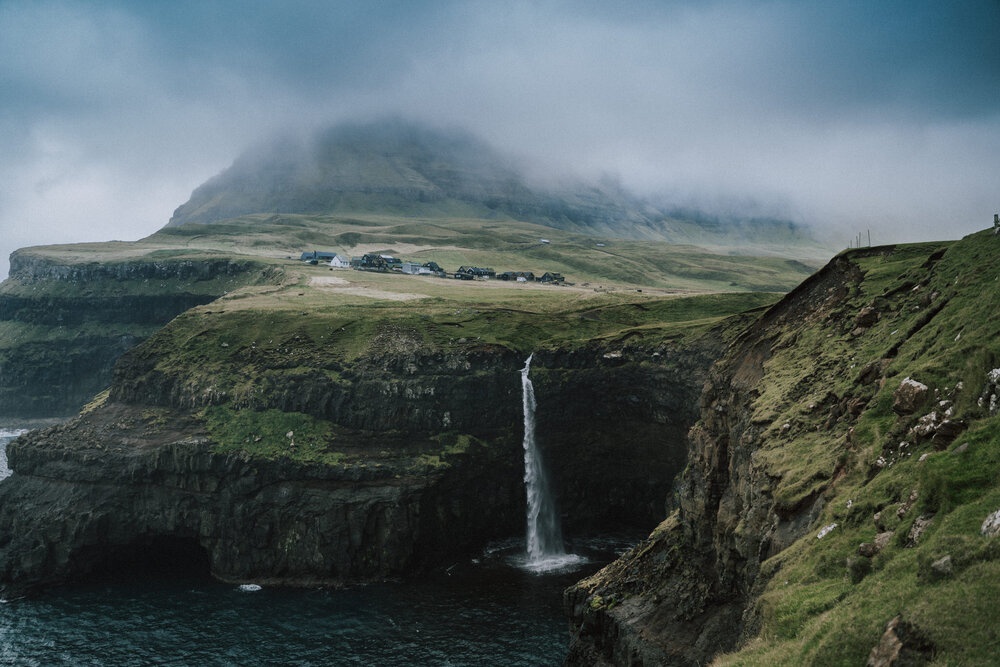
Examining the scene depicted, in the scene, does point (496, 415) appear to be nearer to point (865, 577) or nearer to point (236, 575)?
point (236, 575)

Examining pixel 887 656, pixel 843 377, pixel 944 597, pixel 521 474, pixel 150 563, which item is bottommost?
pixel 150 563

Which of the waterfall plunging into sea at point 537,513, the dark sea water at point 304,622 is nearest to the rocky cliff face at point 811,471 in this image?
the dark sea water at point 304,622

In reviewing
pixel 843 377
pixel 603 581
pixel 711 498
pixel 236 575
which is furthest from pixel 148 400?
pixel 843 377

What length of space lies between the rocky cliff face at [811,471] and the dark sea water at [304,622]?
19535 millimetres

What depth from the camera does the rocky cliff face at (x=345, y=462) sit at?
93000 millimetres

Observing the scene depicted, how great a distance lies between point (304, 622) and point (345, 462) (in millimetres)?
21714

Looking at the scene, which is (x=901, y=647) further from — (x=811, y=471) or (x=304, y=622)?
(x=304, y=622)

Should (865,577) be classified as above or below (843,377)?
below

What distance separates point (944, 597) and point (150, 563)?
329 feet

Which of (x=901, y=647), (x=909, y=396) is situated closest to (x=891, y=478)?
(x=909, y=396)

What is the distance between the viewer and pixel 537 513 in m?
103

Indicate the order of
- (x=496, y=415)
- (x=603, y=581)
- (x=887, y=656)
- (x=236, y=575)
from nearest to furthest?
(x=887, y=656) → (x=603, y=581) → (x=236, y=575) → (x=496, y=415)

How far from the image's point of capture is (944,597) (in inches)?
704

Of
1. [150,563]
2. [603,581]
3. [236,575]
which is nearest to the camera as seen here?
[603,581]
